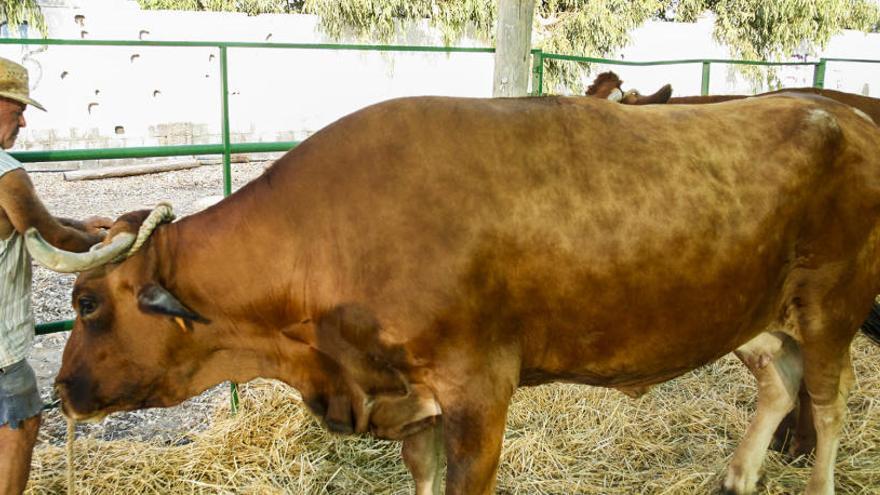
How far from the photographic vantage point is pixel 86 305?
279 centimetres

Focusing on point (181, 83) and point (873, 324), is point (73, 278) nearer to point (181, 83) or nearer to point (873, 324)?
point (873, 324)

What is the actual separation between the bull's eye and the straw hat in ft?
2.46

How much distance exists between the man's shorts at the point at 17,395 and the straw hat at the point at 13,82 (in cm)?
99

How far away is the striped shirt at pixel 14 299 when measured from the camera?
296cm

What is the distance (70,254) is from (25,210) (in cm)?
38

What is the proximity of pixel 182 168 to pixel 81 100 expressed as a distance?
259cm

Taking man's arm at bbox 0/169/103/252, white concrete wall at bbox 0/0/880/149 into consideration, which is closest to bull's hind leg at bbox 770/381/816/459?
man's arm at bbox 0/169/103/252

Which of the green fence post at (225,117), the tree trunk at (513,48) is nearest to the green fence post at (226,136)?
the green fence post at (225,117)

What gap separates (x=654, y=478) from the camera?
409 cm

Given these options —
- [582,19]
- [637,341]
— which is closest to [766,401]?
[637,341]

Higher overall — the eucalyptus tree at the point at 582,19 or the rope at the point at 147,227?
the eucalyptus tree at the point at 582,19

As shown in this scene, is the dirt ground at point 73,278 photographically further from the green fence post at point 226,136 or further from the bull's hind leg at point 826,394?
the bull's hind leg at point 826,394

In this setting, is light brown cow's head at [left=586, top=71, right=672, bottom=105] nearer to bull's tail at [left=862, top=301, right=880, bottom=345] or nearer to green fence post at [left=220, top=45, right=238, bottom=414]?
bull's tail at [left=862, top=301, right=880, bottom=345]

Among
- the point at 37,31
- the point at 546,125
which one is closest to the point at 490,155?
the point at 546,125
